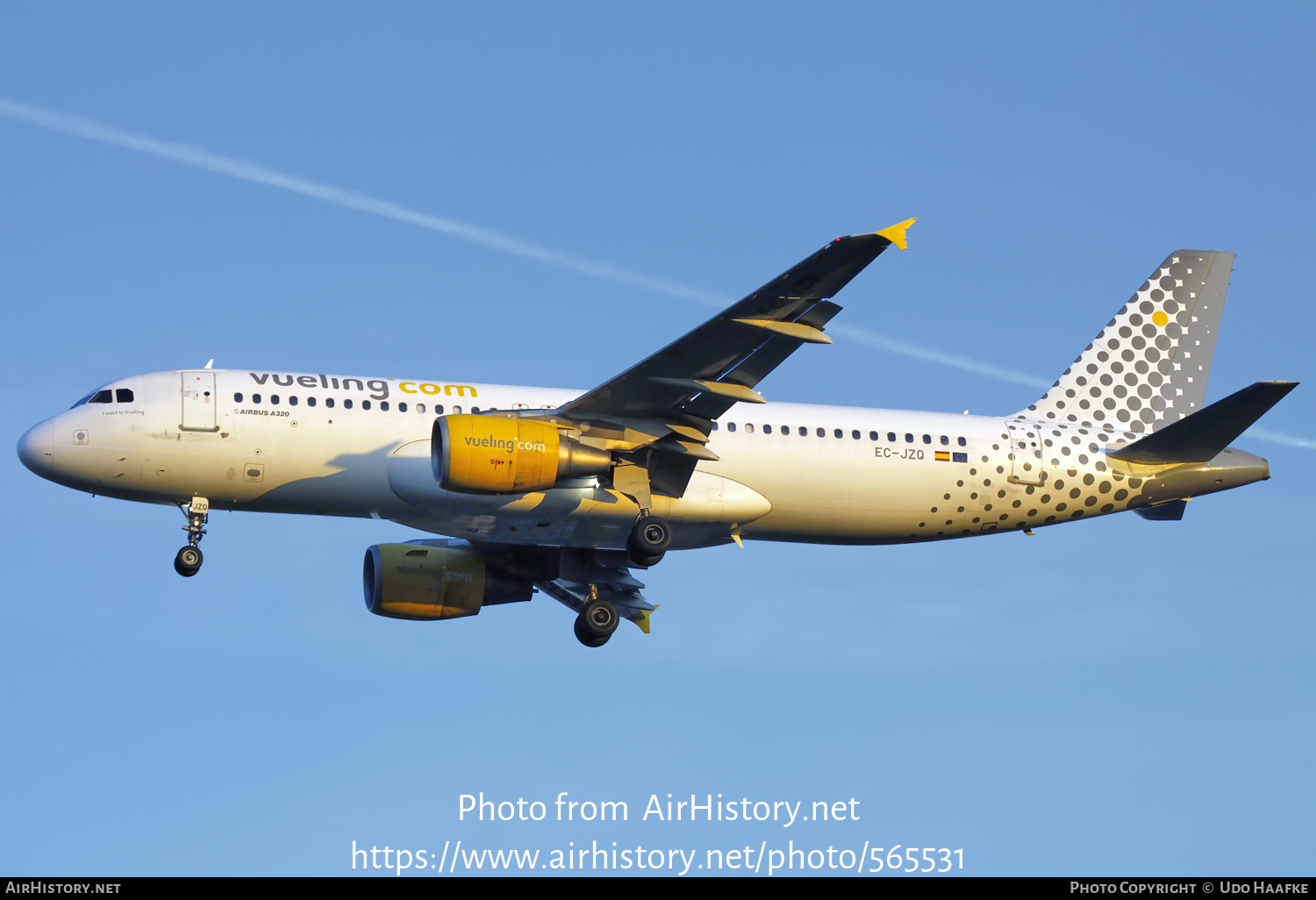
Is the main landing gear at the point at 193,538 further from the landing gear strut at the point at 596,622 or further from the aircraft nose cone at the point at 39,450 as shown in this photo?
the landing gear strut at the point at 596,622

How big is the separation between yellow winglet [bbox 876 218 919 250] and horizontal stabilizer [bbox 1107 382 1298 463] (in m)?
9.78

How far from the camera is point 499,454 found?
31984 millimetres

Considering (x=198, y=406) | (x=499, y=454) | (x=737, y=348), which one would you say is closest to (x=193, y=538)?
(x=198, y=406)

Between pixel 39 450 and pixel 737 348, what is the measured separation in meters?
14.8

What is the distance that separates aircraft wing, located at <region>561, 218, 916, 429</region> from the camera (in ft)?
95.5

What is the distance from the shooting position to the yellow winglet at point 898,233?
1094 inches

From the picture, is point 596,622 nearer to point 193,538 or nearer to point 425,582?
point 425,582

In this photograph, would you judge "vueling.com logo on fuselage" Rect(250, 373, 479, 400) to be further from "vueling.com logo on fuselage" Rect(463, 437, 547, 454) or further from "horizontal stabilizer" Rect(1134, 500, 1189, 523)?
"horizontal stabilizer" Rect(1134, 500, 1189, 523)

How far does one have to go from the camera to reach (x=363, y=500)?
34.2 m

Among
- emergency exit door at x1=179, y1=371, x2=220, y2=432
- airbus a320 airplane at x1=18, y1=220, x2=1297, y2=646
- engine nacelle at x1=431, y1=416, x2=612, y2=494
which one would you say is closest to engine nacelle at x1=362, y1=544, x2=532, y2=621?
airbus a320 airplane at x1=18, y1=220, x2=1297, y2=646

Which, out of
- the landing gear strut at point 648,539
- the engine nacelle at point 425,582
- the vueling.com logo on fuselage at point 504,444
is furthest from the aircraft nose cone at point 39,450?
the landing gear strut at point 648,539

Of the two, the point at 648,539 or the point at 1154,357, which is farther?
the point at 1154,357
